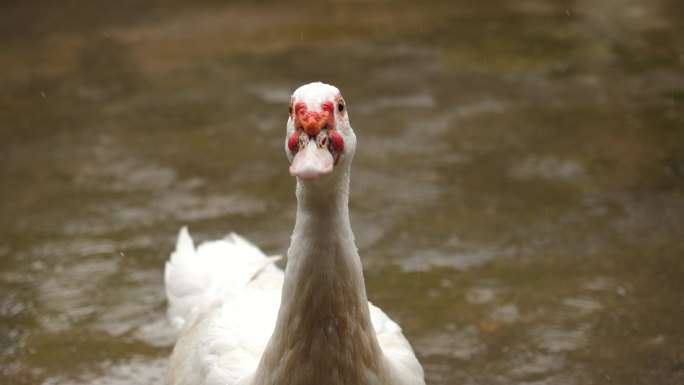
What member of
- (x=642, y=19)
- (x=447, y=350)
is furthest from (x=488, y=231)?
(x=642, y=19)

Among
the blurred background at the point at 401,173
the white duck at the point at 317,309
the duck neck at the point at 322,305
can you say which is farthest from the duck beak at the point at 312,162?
the blurred background at the point at 401,173

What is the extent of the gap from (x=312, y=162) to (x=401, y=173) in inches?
143

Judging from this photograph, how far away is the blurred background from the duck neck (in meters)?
1.36

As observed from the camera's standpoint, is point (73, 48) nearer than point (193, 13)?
Yes

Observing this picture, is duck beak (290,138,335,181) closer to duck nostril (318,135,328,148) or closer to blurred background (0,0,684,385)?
duck nostril (318,135,328,148)

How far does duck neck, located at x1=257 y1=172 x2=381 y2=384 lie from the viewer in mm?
2492

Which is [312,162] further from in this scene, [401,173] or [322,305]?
[401,173]

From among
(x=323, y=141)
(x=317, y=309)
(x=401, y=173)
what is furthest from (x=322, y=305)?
(x=401, y=173)

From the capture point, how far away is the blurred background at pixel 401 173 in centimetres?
416

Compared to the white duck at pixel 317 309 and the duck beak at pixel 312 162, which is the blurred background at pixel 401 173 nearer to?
the white duck at pixel 317 309

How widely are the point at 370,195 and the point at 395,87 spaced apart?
2.00 m

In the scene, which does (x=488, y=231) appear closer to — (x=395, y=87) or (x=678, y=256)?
(x=678, y=256)

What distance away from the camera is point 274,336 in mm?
2600

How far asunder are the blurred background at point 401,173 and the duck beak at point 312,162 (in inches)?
71.9
